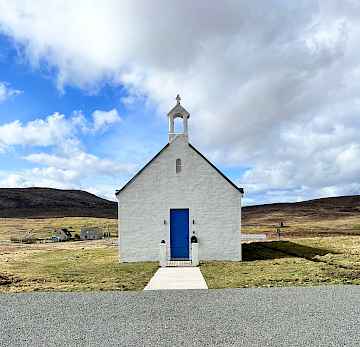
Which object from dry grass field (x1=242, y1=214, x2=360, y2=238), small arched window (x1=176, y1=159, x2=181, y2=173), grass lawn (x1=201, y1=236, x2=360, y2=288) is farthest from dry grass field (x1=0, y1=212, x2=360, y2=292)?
dry grass field (x1=242, y1=214, x2=360, y2=238)

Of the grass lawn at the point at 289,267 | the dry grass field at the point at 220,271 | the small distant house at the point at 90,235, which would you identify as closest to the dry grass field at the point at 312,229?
the small distant house at the point at 90,235

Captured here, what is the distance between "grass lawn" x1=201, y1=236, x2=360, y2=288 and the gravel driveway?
5.69 ft

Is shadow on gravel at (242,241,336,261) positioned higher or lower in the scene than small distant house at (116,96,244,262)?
lower

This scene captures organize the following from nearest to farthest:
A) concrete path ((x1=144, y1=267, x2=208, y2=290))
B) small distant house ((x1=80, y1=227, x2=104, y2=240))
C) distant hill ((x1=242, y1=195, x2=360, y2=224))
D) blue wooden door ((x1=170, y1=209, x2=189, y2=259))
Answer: concrete path ((x1=144, y1=267, x2=208, y2=290))
blue wooden door ((x1=170, y1=209, x2=189, y2=259))
small distant house ((x1=80, y1=227, x2=104, y2=240))
distant hill ((x1=242, y1=195, x2=360, y2=224))

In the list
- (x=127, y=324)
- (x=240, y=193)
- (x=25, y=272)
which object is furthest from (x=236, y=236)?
(x=127, y=324)

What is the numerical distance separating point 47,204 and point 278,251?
431 ft

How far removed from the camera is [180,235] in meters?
22.1

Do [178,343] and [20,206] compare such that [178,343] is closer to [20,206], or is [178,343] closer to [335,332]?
[335,332]

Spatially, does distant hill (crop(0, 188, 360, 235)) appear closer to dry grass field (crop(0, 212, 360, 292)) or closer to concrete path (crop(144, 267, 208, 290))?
dry grass field (crop(0, 212, 360, 292))

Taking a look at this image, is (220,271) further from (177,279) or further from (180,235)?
(180,235)

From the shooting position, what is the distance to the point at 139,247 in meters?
22.0

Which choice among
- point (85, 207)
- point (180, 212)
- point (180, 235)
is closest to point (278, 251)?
point (180, 235)

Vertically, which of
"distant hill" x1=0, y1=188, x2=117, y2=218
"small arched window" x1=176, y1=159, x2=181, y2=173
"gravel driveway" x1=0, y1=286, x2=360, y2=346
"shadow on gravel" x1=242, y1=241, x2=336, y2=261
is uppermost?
"distant hill" x1=0, y1=188, x2=117, y2=218

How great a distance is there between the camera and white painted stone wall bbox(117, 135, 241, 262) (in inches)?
864
